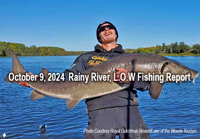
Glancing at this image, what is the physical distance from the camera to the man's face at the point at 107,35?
443 centimetres

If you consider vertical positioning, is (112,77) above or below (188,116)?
above

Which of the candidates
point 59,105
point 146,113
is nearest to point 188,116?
point 146,113

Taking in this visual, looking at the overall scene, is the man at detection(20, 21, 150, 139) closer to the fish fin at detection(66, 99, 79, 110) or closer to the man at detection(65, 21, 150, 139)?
the man at detection(65, 21, 150, 139)

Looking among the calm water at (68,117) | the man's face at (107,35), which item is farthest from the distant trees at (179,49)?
the man's face at (107,35)

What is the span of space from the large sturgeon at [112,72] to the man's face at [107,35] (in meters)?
0.58

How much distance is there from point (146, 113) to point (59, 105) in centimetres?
514

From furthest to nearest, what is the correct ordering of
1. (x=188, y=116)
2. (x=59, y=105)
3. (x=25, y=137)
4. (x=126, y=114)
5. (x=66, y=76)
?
(x=59, y=105) < (x=188, y=116) < (x=25, y=137) < (x=66, y=76) < (x=126, y=114)

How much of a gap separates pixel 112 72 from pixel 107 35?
855 millimetres

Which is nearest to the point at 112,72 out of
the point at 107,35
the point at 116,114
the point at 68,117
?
the point at 116,114

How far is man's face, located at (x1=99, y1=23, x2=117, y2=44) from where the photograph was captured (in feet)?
14.5

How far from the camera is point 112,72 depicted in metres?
3.94

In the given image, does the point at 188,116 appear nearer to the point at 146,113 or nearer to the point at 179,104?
the point at 146,113

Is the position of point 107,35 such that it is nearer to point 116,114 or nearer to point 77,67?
point 77,67

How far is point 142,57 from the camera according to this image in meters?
3.92
